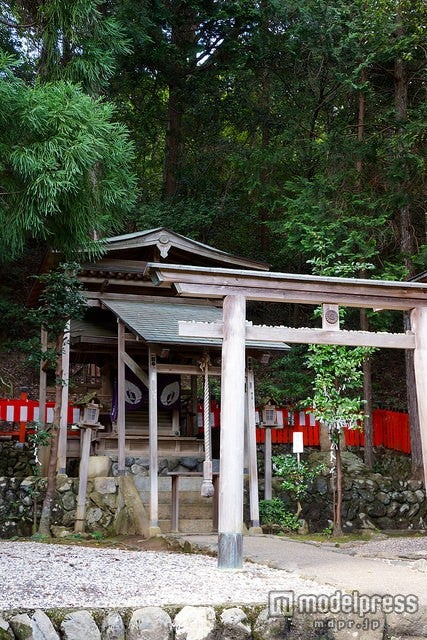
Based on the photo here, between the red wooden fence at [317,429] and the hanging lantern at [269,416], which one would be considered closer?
the hanging lantern at [269,416]

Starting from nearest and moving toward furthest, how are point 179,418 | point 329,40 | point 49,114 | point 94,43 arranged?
point 49,114 → point 94,43 → point 179,418 → point 329,40

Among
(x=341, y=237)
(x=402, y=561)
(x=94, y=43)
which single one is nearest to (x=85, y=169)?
(x=94, y=43)

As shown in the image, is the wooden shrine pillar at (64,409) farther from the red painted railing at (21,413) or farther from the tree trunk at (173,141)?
the tree trunk at (173,141)

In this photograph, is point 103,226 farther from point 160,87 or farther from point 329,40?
point 160,87

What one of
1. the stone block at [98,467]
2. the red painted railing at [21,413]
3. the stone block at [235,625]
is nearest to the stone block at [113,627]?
the stone block at [235,625]

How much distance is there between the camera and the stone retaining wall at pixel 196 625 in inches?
200

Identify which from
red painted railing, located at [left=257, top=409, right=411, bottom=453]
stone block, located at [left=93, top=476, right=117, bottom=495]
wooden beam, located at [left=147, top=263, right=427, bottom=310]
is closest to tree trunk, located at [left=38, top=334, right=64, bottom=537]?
stone block, located at [left=93, top=476, right=117, bottom=495]

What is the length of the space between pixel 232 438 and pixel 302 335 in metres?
1.50

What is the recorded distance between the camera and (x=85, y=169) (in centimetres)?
957

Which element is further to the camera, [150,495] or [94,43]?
[94,43]

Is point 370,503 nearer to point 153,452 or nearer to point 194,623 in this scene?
point 153,452

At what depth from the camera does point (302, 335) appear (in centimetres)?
837

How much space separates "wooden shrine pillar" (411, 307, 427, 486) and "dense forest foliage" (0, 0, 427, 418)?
14.3 ft

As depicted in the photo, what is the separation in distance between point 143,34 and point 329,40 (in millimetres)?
4656
